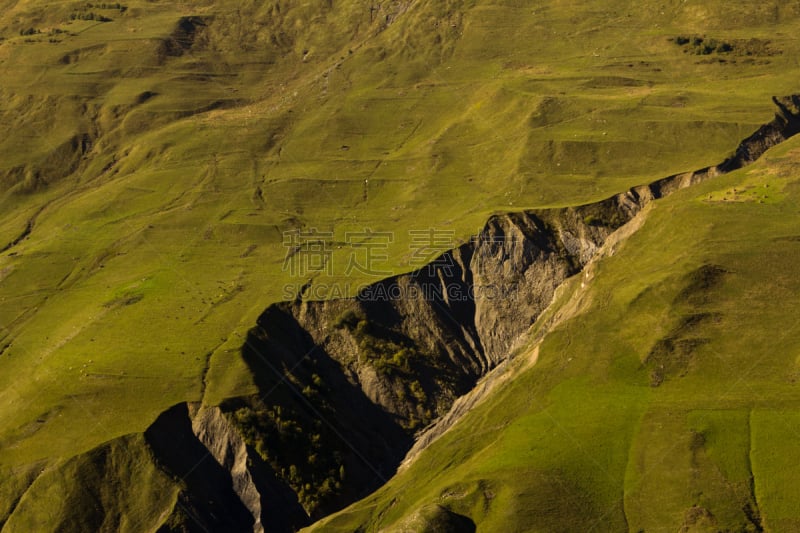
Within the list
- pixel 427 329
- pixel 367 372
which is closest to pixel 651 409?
pixel 427 329

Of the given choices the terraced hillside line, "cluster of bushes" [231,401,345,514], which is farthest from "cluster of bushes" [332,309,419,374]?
"cluster of bushes" [231,401,345,514]

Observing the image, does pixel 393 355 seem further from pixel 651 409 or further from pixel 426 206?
pixel 426 206

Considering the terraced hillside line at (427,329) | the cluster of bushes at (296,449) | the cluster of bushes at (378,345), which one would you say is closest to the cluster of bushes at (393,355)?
the cluster of bushes at (378,345)

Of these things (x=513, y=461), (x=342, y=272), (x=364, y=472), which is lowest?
(x=364, y=472)

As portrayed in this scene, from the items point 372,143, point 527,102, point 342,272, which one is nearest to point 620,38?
point 527,102

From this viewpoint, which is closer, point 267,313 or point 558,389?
point 558,389

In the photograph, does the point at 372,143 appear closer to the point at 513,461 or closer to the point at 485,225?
the point at 485,225
